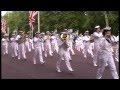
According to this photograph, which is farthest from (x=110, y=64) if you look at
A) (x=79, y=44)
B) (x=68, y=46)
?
(x=79, y=44)

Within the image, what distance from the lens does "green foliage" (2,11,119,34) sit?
2056cm

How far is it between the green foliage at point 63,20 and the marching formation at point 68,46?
544mm

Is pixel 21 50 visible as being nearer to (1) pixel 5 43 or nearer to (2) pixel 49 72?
(1) pixel 5 43

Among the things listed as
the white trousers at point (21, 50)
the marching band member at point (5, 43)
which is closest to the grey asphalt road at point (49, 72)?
the white trousers at point (21, 50)

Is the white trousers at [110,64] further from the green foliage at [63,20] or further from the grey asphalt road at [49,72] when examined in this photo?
the green foliage at [63,20]

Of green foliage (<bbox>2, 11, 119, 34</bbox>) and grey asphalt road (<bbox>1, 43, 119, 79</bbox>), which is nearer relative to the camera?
grey asphalt road (<bbox>1, 43, 119, 79</bbox>)

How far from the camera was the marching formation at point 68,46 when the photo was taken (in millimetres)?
12469

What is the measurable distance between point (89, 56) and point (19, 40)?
153 inches

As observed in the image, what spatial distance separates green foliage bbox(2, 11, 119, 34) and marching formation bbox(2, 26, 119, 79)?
54 centimetres

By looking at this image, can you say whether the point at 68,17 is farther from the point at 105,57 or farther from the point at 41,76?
the point at 105,57

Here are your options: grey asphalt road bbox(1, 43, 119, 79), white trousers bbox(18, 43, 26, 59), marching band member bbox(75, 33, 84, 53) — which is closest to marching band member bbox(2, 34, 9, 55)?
white trousers bbox(18, 43, 26, 59)

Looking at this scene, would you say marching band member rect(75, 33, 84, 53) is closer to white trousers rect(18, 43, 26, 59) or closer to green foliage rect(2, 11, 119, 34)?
green foliage rect(2, 11, 119, 34)

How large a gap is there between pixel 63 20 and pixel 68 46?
5935 millimetres

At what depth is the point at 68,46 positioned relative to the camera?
15156 millimetres
